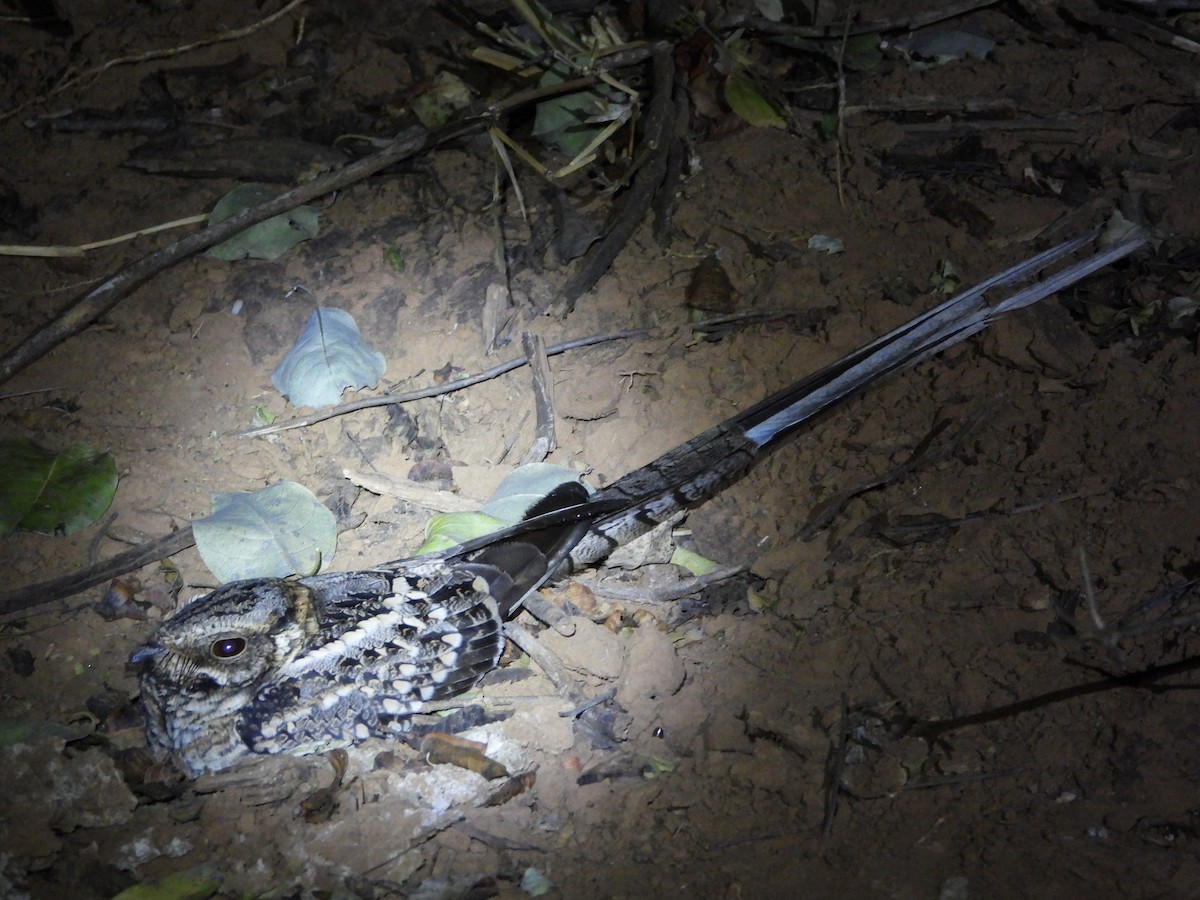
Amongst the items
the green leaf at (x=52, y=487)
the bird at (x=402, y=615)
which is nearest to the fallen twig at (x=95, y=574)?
the green leaf at (x=52, y=487)

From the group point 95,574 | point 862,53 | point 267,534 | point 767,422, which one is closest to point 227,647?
point 267,534

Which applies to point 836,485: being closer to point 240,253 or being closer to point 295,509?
point 295,509

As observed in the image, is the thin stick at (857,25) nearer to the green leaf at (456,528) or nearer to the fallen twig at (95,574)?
the green leaf at (456,528)

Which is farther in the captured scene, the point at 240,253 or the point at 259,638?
the point at 240,253

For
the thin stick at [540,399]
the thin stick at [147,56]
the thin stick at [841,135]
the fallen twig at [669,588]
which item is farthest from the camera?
the thin stick at [147,56]

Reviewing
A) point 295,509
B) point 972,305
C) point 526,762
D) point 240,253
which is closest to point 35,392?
point 240,253

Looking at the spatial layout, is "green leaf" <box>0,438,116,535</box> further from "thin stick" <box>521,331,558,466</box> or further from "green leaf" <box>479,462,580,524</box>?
"thin stick" <box>521,331,558,466</box>
